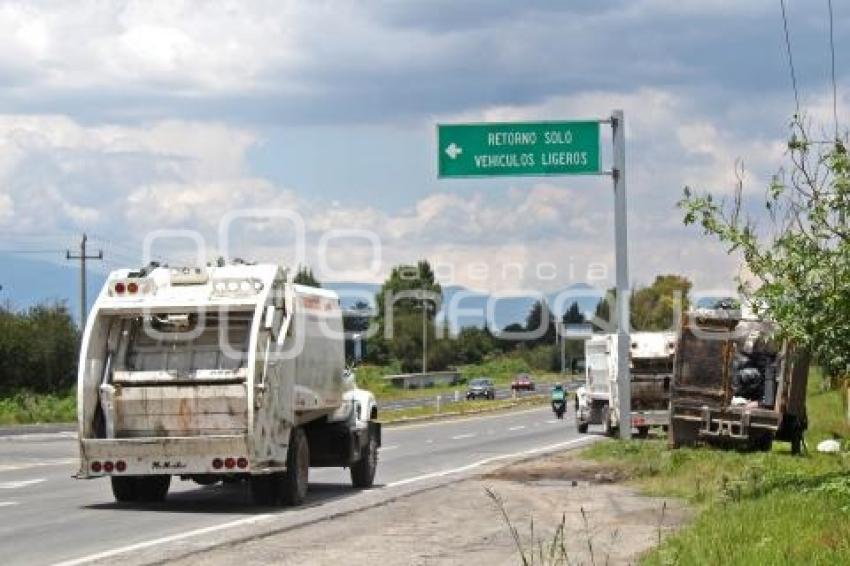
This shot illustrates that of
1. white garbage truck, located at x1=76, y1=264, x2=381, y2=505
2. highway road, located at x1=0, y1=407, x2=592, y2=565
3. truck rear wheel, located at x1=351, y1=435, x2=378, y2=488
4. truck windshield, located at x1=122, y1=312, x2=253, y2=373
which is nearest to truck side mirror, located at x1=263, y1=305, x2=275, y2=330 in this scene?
white garbage truck, located at x1=76, y1=264, x2=381, y2=505

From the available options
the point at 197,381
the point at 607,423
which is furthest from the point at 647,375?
the point at 197,381

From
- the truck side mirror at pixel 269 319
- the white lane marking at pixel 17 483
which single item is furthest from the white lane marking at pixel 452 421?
the truck side mirror at pixel 269 319

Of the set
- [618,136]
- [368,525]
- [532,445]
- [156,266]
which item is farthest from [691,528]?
[532,445]

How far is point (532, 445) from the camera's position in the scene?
3922cm

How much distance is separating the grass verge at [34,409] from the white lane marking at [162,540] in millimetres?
43990

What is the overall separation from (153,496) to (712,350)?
41.3ft

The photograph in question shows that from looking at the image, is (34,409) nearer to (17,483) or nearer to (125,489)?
(17,483)

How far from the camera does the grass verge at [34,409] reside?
61.4 m

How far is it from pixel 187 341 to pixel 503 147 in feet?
40.3

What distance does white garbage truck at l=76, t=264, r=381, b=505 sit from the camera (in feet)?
59.8

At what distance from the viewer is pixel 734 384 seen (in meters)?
28.6

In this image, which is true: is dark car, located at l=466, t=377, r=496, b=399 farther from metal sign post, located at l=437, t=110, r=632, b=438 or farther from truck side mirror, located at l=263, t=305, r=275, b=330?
truck side mirror, located at l=263, t=305, r=275, b=330

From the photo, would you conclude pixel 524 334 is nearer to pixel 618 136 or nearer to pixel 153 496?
pixel 618 136

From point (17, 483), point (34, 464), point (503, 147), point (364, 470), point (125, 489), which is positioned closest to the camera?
point (125, 489)
